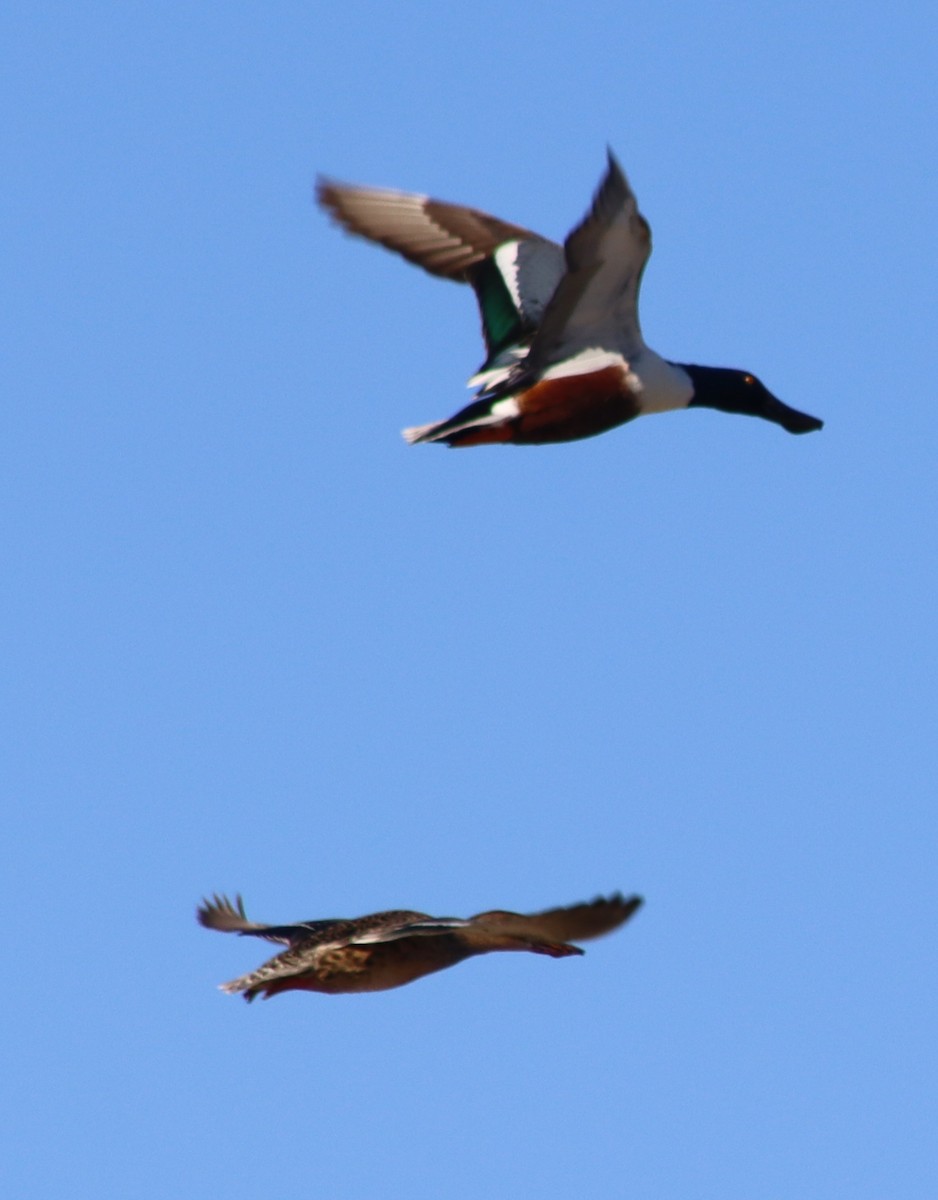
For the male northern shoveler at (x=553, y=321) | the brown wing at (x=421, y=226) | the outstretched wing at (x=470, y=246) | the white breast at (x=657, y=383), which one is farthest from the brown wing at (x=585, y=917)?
the brown wing at (x=421, y=226)

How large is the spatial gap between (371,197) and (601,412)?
9.44 feet

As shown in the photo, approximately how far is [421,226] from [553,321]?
2.56 metres

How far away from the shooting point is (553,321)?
11305mm

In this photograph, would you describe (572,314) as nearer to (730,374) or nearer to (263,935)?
(730,374)

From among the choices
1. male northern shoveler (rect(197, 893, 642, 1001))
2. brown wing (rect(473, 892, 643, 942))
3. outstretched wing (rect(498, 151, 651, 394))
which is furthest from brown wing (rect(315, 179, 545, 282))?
brown wing (rect(473, 892, 643, 942))

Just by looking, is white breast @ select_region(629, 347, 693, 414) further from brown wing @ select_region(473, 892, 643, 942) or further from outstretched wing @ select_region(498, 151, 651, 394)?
brown wing @ select_region(473, 892, 643, 942)

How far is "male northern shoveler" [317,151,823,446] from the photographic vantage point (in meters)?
10.9

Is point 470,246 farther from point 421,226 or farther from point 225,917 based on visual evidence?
point 225,917

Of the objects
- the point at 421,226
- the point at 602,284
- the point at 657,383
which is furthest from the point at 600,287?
the point at 421,226

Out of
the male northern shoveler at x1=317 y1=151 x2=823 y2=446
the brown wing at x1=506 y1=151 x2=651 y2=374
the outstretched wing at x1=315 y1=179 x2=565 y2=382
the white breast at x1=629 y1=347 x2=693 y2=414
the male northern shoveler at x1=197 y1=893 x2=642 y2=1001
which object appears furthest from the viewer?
the outstretched wing at x1=315 y1=179 x2=565 y2=382

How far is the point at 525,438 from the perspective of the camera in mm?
11414

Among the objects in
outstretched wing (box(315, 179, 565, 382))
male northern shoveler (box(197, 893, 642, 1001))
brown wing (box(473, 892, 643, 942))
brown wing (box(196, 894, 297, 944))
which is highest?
outstretched wing (box(315, 179, 565, 382))

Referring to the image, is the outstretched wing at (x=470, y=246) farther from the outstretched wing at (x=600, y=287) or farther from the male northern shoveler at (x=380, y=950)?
the male northern shoveler at (x=380, y=950)

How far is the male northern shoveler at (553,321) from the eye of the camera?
1085cm
